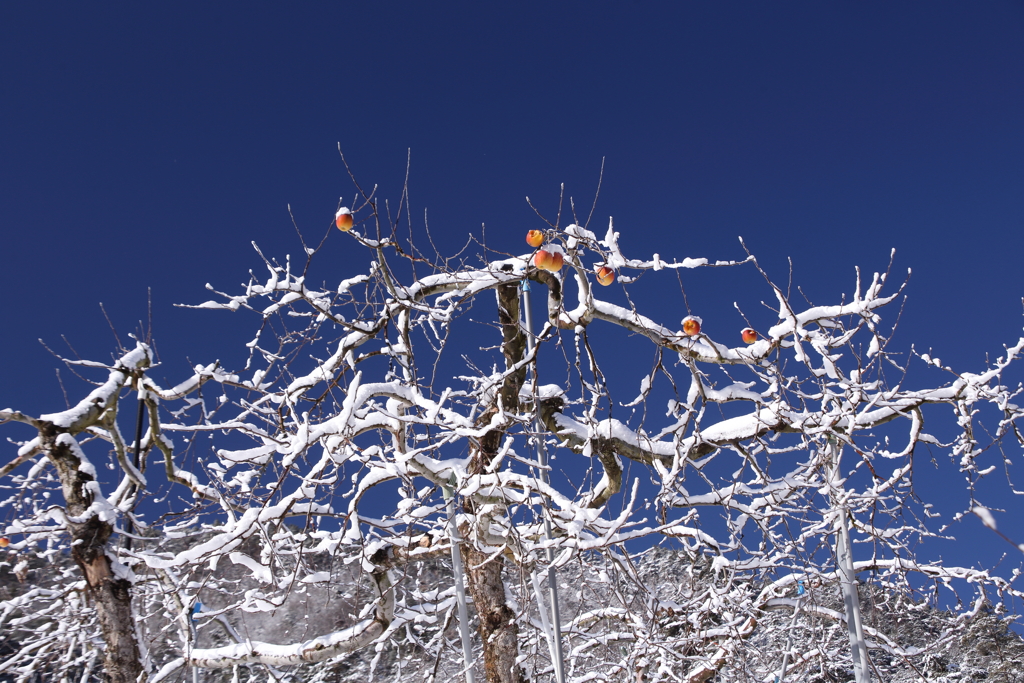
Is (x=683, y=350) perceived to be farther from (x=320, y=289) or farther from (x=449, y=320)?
(x=320, y=289)

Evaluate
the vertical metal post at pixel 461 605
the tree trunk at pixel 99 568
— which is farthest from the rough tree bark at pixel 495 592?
the tree trunk at pixel 99 568

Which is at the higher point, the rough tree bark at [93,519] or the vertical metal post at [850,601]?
the rough tree bark at [93,519]

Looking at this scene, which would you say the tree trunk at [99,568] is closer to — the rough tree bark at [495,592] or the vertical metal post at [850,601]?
the rough tree bark at [495,592]

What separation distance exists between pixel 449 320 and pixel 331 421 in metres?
0.93

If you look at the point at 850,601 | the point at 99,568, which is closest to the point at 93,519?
the point at 99,568

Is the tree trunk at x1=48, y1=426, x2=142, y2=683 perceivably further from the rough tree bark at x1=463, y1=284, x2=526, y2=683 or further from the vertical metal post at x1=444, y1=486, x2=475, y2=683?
the rough tree bark at x1=463, y1=284, x2=526, y2=683

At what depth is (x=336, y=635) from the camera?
17.1 ft

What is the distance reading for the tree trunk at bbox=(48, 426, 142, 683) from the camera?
12.7 ft

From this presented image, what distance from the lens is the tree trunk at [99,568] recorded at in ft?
12.7

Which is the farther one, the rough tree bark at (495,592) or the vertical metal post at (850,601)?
the rough tree bark at (495,592)

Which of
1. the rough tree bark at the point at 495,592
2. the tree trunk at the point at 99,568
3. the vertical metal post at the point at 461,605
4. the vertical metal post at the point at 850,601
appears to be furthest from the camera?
the rough tree bark at the point at 495,592

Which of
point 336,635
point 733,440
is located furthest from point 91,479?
point 733,440

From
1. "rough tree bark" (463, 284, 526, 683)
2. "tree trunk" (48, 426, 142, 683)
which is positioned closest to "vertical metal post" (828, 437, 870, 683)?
"rough tree bark" (463, 284, 526, 683)

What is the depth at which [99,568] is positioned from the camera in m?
3.96
